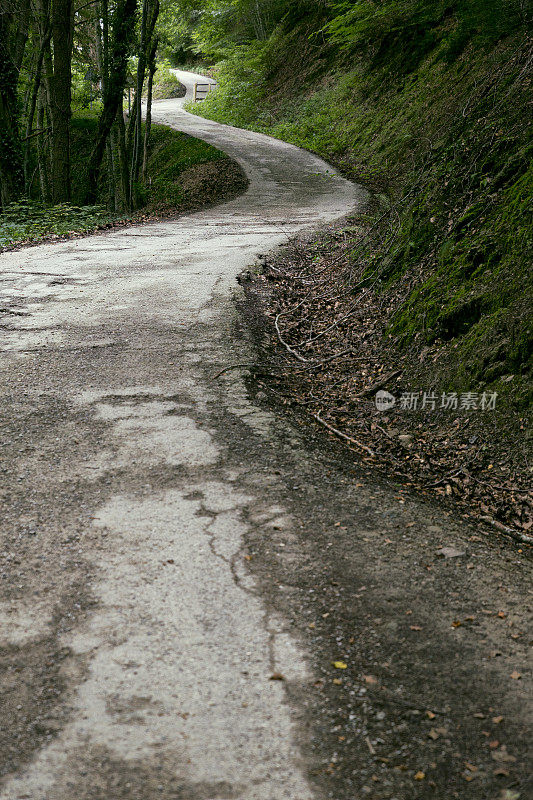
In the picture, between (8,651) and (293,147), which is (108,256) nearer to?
(8,651)

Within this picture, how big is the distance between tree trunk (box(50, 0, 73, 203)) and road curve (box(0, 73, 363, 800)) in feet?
29.6

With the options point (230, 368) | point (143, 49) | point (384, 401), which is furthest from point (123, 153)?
point (384, 401)

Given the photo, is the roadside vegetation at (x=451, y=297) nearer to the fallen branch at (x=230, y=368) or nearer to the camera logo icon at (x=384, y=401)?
the camera logo icon at (x=384, y=401)

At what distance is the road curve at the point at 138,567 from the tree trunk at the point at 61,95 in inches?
355

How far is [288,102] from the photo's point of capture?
26984mm

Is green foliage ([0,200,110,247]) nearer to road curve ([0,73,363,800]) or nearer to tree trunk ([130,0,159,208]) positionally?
tree trunk ([130,0,159,208])

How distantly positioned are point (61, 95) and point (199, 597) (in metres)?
14.0

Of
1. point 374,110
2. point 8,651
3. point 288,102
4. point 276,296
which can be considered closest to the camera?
point 8,651

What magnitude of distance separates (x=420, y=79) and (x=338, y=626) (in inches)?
726

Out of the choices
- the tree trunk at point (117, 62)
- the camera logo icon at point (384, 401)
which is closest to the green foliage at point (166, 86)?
the tree trunk at point (117, 62)

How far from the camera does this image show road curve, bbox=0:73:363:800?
1984mm

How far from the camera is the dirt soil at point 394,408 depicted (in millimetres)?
3840

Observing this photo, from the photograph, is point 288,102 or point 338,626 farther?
point 288,102

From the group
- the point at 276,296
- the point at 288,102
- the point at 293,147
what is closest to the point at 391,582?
the point at 276,296
